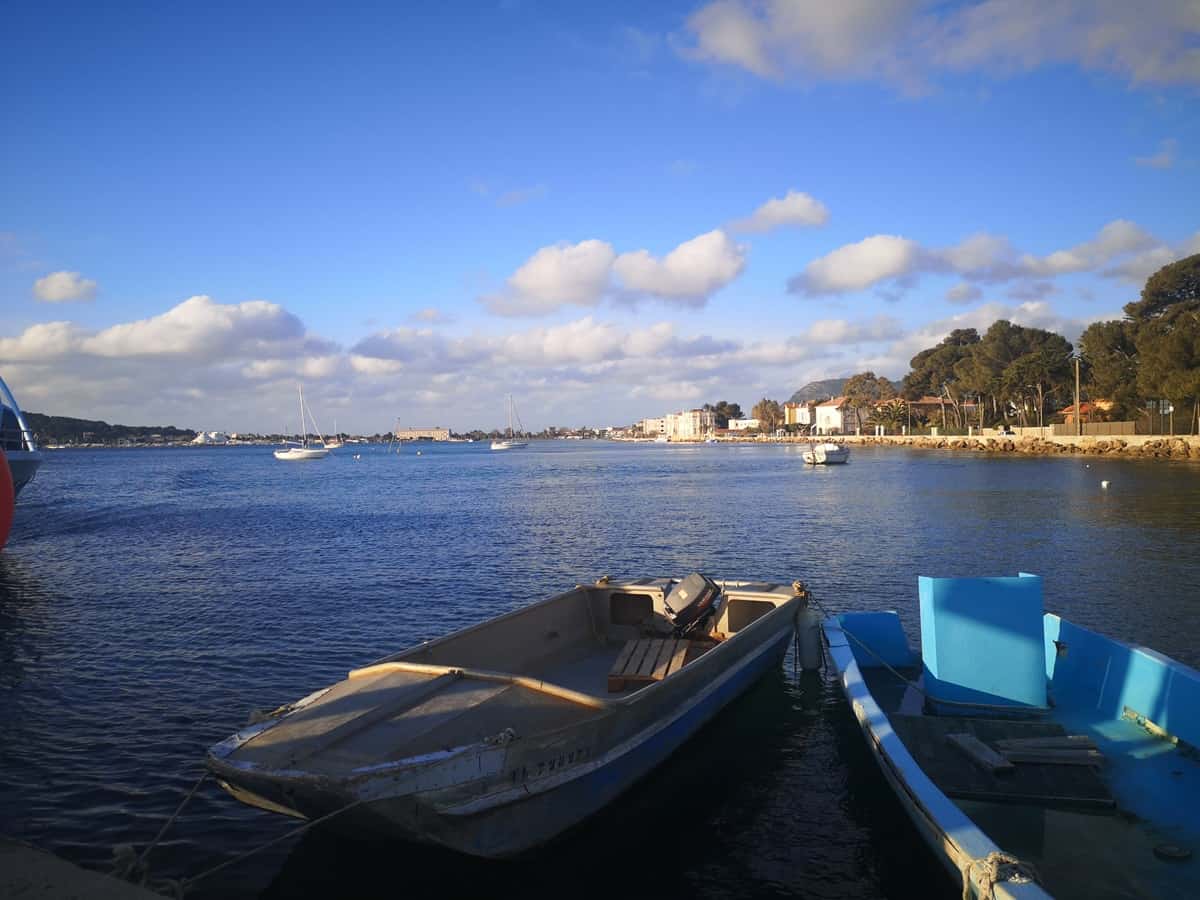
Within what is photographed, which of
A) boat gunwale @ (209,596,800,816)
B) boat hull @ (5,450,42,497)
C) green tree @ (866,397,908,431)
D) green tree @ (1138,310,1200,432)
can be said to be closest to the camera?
boat gunwale @ (209,596,800,816)

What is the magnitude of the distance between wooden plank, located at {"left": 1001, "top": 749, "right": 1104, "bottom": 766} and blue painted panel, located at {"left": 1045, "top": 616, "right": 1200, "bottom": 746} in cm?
115

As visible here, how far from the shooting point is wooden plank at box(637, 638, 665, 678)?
11367mm

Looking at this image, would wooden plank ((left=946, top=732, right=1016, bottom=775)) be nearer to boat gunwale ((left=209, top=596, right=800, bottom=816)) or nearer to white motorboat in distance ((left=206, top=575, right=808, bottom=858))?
white motorboat in distance ((left=206, top=575, right=808, bottom=858))

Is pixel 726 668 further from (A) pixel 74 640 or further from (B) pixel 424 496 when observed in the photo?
(B) pixel 424 496

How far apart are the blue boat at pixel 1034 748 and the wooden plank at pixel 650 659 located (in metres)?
2.76

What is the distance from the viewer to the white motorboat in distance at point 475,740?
21.3 ft

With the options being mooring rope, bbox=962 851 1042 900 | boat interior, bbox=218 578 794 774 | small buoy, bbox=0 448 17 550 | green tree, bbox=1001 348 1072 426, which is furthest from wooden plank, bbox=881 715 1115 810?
green tree, bbox=1001 348 1072 426

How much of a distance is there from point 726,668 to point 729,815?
90.8 inches

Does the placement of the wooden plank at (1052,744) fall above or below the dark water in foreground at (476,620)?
above

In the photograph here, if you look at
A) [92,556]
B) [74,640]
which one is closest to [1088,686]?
[74,640]

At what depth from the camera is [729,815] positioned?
943 cm

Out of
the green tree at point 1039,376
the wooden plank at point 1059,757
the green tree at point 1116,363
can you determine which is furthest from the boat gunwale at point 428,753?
the green tree at point 1039,376

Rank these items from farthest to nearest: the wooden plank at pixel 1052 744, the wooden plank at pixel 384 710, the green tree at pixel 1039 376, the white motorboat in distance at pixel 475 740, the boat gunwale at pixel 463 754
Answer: the green tree at pixel 1039 376
the wooden plank at pixel 1052 744
the wooden plank at pixel 384 710
the white motorboat in distance at pixel 475 740
the boat gunwale at pixel 463 754

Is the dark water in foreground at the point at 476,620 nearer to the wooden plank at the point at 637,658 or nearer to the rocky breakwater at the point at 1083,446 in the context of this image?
the wooden plank at the point at 637,658
